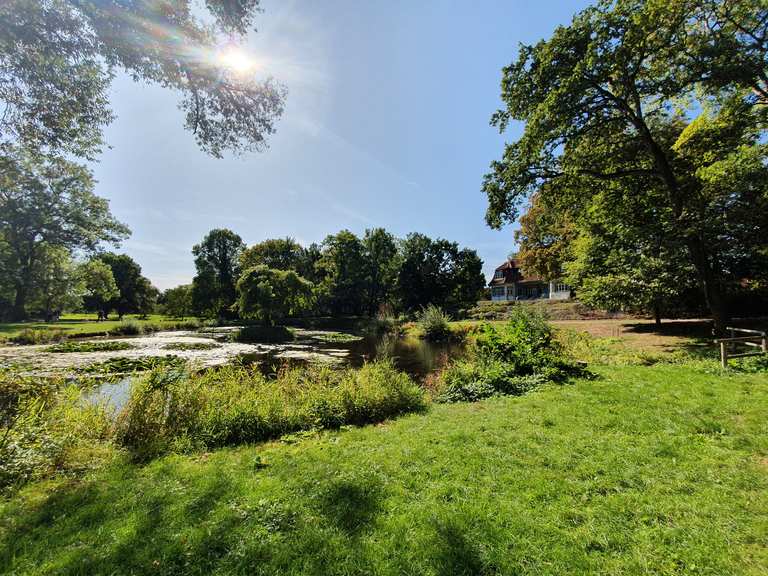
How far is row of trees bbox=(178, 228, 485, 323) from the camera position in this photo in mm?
44875

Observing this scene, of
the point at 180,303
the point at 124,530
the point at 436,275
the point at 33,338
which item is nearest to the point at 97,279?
the point at 180,303

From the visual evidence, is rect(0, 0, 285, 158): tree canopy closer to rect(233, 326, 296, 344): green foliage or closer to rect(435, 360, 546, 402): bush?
rect(435, 360, 546, 402): bush

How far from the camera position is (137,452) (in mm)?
4777

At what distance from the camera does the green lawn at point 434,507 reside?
249cm

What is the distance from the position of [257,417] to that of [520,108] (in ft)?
51.0

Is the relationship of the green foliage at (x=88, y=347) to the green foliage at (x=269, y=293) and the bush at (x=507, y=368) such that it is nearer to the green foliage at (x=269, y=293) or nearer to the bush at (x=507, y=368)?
the green foliage at (x=269, y=293)

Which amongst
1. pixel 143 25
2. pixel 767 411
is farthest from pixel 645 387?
pixel 143 25

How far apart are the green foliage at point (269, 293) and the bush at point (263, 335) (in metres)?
2.82

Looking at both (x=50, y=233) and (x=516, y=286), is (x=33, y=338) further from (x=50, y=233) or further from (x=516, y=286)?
(x=516, y=286)

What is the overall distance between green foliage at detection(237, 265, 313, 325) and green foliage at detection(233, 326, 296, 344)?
9.22 feet

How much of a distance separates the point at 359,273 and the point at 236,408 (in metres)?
42.4

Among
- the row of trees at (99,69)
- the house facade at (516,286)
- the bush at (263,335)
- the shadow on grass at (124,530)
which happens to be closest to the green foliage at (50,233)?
the bush at (263,335)

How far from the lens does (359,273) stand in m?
48.1

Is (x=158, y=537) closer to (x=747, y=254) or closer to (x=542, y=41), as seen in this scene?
(x=542, y=41)
